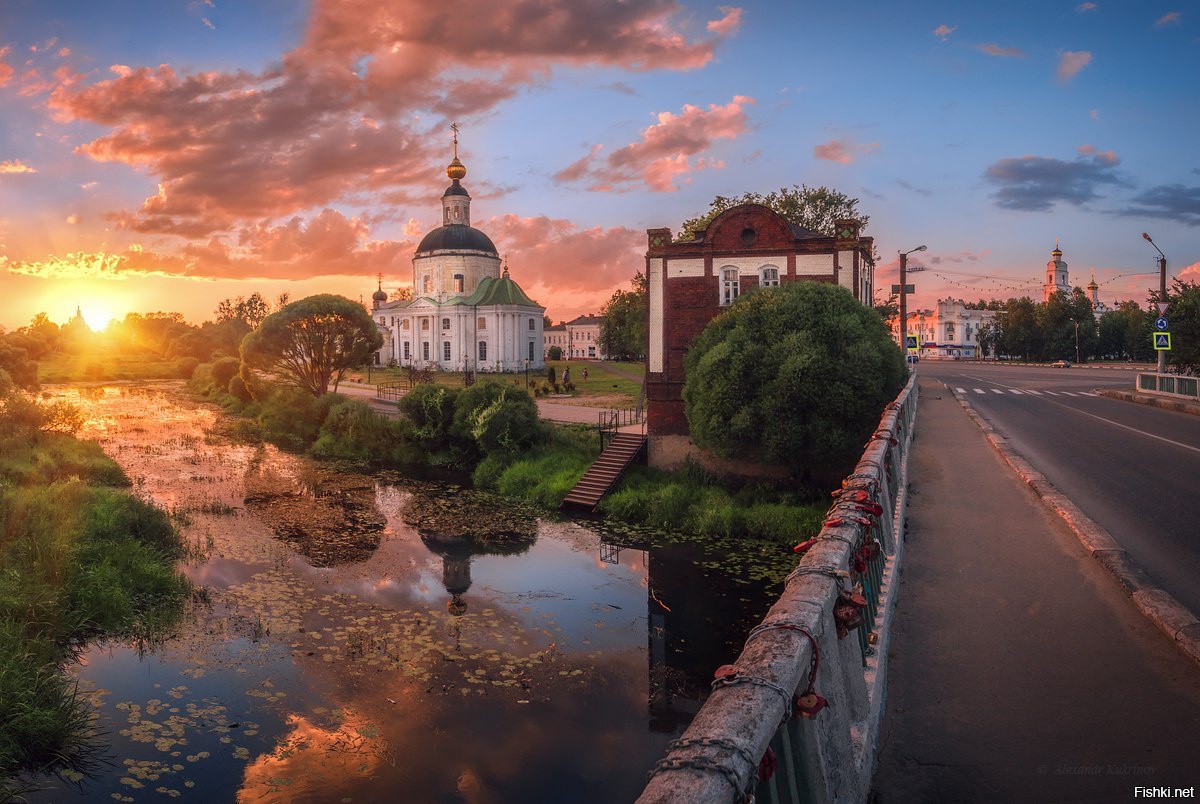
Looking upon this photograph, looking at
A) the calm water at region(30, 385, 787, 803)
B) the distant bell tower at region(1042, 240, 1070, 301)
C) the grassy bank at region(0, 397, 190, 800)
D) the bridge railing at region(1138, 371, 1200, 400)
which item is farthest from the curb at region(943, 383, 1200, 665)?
the distant bell tower at region(1042, 240, 1070, 301)

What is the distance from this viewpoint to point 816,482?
978 inches

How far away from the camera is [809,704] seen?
281 cm

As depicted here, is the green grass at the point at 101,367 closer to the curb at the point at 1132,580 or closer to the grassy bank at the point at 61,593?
the grassy bank at the point at 61,593

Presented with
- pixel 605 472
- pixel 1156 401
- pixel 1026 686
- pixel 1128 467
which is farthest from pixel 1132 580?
pixel 1156 401

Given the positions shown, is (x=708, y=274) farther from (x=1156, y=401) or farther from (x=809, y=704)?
(x=809, y=704)

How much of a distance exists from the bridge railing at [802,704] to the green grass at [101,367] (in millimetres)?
84732

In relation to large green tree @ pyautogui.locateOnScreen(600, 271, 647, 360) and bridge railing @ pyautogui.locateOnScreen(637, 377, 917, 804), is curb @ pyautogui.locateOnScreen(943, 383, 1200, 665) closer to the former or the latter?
bridge railing @ pyautogui.locateOnScreen(637, 377, 917, 804)

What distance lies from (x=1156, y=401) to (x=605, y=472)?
21.2 meters

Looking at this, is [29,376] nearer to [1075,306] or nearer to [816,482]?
[816,482]

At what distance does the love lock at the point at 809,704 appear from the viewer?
280cm

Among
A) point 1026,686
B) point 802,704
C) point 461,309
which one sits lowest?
point 1026,686

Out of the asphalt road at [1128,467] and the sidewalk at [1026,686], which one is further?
the asphalt road at [1128,467]

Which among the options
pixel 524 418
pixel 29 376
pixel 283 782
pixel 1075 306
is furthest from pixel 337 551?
pixel 1075 306

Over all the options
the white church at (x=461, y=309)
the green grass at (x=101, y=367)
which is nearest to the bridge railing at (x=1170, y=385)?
the white church at (x=461, y=309)
